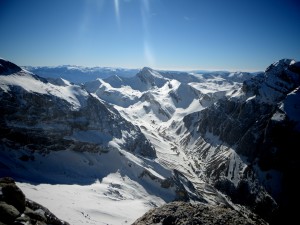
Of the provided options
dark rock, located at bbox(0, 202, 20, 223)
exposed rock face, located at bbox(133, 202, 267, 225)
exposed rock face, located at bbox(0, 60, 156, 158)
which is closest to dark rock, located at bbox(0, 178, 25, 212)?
dark rock, located at bbox(0, 202, 20, 223)

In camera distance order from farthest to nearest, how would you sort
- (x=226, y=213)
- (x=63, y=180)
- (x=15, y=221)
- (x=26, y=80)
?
(x=26, y=80), (x=63, y=180), (x=226, y=213), (x=15, y=221)

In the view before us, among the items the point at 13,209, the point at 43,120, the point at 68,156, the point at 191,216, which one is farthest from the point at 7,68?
the point at 191,216

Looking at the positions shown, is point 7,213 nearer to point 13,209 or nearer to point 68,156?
point 13,209

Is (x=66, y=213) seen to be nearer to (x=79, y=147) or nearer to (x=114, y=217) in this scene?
(x=114, y=217)

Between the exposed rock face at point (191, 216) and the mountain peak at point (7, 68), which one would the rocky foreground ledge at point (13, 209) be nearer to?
the exposed rock face at point (191, 216)

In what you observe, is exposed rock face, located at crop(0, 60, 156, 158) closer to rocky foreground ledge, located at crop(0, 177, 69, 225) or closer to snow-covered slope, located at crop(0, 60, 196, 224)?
snow-covered slope, located at crop(0, 60, 196, 224)

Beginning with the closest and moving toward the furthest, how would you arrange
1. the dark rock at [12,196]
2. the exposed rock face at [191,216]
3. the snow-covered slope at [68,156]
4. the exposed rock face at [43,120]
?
1. the dark rock at [12,196]
2. the exposed rock face at [191,216]
3. the snow-covered slope at [68,156]
4. the exposed rock face at [43,120]

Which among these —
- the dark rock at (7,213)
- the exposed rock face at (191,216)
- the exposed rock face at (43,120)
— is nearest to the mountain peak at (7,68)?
the exposed rock face at (43,120)

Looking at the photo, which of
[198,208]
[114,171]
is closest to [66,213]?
[198,208]
